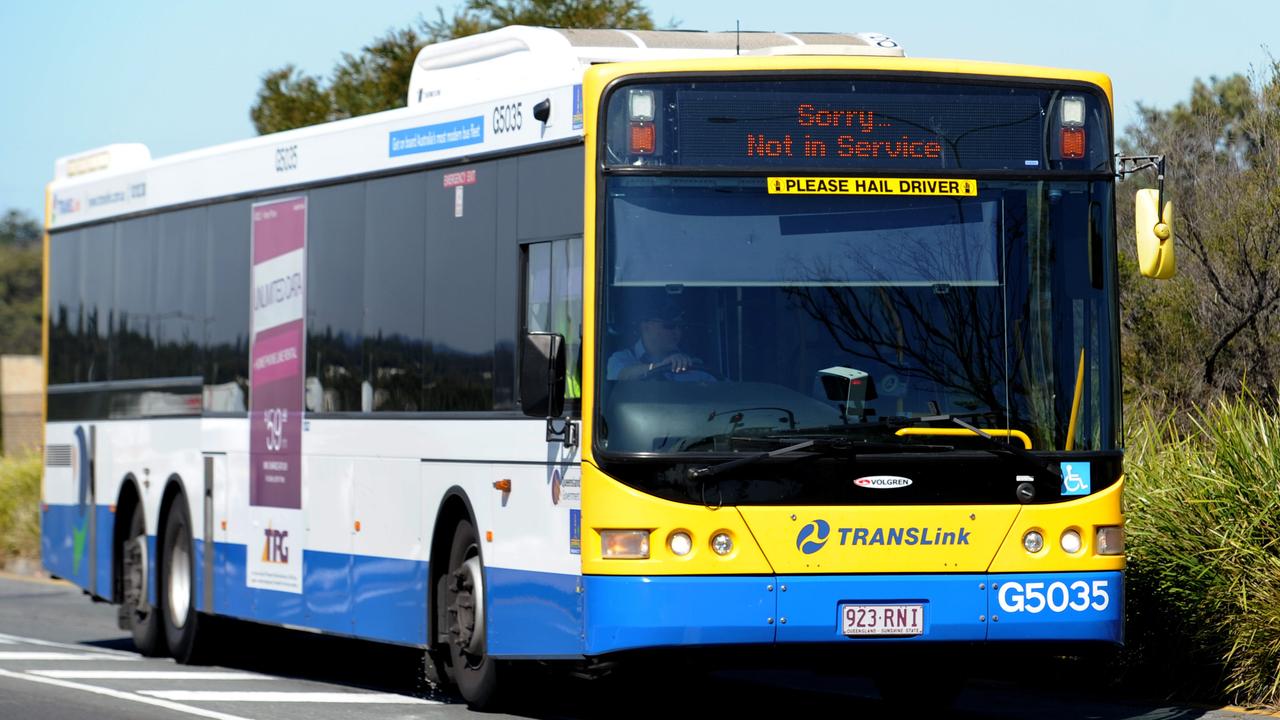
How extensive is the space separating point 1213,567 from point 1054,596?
2.62m

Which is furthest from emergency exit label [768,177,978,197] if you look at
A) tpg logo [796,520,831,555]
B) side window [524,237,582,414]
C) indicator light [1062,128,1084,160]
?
tpg logo [796,520,831,555]

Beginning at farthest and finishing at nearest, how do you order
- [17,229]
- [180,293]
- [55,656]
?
[17,229], [55,656], [180,293]

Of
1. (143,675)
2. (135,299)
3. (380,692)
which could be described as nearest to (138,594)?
(143,675)

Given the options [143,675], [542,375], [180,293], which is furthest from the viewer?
[180,293]

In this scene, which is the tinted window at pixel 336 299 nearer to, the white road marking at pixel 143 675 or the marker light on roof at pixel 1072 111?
the white road marking at pixel 143 675

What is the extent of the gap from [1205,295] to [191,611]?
309 inches

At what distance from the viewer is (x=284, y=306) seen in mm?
14594

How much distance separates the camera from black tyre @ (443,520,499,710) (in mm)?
11961

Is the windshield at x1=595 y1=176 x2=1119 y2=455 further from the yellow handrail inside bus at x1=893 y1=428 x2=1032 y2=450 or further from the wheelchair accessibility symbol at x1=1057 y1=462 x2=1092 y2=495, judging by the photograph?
the wheelchair accessibility symbol at x1=1057 y1=462 x2=1092 y2=495

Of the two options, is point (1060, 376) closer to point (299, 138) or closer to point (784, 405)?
point (784, 405)

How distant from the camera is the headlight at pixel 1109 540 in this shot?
10391 mm

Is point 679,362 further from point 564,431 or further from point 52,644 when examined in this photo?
point 52,644

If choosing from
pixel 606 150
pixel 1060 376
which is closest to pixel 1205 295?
pixel 1060 376

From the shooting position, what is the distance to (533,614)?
36.7 ft
